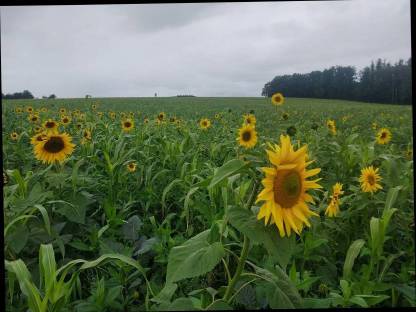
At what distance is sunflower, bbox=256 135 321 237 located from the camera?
79 centimetres

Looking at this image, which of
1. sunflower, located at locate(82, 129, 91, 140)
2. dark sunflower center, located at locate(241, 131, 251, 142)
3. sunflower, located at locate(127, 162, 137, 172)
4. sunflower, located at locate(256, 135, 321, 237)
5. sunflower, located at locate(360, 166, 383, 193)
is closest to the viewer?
sunflower, located at locate(256, 135, 321, 237)

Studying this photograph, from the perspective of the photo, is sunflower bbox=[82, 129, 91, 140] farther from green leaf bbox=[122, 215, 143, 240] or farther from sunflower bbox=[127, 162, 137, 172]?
green leaf bbox=[122, 215, 143, 240]

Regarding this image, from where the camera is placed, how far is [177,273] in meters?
0.86

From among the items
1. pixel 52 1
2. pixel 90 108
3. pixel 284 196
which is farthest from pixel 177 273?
pixel 90 108

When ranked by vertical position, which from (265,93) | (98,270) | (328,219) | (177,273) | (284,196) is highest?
(265,93)

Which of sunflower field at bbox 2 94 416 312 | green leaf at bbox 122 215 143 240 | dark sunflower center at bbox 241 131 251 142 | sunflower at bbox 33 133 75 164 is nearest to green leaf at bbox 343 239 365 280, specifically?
sunflower field at bbox 2 94 416 312

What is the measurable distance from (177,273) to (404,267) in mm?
949

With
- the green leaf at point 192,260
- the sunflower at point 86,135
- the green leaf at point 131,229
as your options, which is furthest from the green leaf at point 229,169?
the sunflower at point 86,135

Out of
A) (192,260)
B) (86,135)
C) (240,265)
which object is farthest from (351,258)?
(86,135)

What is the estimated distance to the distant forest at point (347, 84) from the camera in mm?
1576

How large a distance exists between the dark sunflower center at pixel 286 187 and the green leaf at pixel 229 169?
8 centimetres

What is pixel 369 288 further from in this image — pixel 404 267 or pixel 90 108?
pixel 90 108

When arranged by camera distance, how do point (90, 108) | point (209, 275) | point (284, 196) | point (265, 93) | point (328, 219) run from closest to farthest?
1. point (284, 196)
2. point (209, 275)
3. point (265, 93)
4. point (328, 219)
5. point (90, 108)

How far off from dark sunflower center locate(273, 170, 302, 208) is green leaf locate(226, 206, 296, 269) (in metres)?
0.07
